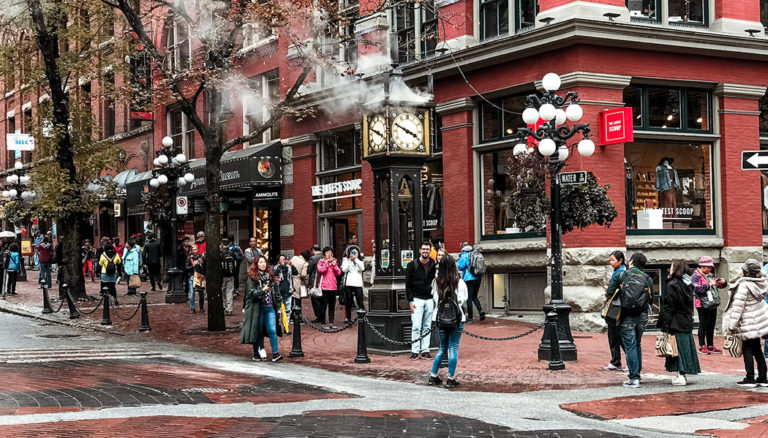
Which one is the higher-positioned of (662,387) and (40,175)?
(40,175)

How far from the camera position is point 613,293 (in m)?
12.8

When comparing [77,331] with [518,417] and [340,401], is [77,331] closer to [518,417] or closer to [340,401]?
[340,401]

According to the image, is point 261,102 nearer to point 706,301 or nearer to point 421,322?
point 421,322

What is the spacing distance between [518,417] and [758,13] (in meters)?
14.3

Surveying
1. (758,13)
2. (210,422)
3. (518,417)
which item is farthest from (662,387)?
(758,13)

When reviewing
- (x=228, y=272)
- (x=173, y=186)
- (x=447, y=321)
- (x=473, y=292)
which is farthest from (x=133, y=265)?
(x=447, y=321)

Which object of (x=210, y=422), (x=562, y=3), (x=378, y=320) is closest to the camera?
(x=210, y=422)

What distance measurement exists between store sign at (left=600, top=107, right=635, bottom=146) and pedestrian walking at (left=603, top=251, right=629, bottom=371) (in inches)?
215

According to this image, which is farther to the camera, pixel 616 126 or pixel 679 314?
pixel 616 126

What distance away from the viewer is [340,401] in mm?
10320

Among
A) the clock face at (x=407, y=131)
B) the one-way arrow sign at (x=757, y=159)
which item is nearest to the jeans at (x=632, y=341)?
the one-way arrow sign at (x=757, y=159)

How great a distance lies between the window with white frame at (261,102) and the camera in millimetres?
28203

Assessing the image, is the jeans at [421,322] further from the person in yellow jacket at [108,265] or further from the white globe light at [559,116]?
the person in yellow jacket at [108,265]

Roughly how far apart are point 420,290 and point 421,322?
649 mm
